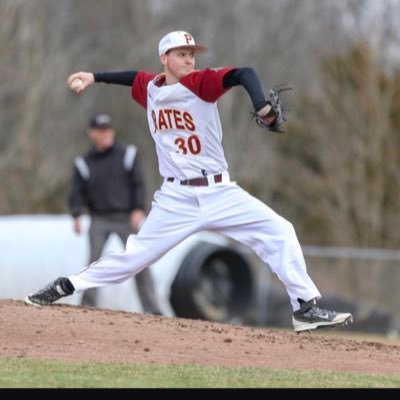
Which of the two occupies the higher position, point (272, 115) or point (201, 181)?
point (272, 115)

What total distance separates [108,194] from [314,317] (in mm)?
5118

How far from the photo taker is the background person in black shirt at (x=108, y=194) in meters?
12.6

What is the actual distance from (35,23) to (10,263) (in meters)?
12.2

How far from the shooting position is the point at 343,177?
27.2 meters

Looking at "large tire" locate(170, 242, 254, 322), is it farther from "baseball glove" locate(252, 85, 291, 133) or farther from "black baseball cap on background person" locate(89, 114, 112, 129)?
"baseball glove" locate(252, 85, 291, 133)

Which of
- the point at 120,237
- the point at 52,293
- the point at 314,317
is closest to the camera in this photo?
the point at 314,317

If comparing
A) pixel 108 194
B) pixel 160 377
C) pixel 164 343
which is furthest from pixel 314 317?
pixel 108 194

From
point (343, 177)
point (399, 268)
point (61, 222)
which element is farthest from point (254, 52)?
point (61, 222)

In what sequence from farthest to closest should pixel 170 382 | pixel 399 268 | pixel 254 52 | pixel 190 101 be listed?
1. pixel 254 52
2. pixel 399 268
3. pixel 190 101
4. pixel 170 382

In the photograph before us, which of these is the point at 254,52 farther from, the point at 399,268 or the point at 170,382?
the point at 170,382

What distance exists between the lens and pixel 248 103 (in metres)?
33.2

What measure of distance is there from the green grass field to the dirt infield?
0.86 feet

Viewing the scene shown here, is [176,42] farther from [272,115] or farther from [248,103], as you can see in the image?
[248,103]

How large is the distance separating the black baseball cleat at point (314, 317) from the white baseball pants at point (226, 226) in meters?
0.05
